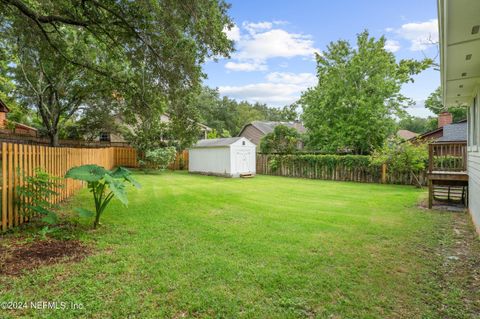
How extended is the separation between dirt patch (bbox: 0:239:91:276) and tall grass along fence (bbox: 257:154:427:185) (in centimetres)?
1260

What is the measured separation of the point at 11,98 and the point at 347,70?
77.3 ft

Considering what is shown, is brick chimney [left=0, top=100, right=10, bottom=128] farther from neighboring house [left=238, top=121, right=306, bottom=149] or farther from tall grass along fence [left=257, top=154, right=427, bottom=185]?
neighboring house [left=238, top=121, right=306, bottom=149]

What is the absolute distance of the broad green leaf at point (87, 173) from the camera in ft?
14.0

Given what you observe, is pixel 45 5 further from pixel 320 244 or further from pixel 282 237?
pixel 320 244

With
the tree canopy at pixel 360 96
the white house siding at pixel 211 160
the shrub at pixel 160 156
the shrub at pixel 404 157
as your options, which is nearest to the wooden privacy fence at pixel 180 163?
the white house siding at pixel 211 160

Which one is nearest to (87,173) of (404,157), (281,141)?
(404,157)

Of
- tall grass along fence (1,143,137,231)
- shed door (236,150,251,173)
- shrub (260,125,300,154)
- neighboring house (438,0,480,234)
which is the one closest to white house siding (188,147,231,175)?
shed door (236,150,251,173)

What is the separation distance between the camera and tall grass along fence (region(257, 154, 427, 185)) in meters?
12.8

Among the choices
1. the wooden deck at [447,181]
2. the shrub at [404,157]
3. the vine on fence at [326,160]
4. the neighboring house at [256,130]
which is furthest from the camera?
the neighboring house at [256,130]

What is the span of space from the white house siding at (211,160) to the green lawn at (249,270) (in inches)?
354

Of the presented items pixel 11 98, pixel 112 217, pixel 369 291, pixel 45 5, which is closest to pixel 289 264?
pixel 369 291

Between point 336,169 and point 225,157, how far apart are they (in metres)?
5.98

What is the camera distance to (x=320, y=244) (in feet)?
14.1

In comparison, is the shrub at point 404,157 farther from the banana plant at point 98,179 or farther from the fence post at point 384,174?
the banana plant at point 98,179
